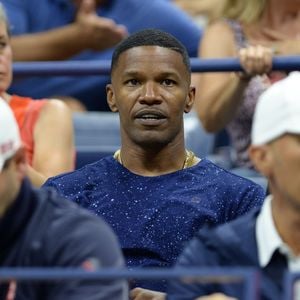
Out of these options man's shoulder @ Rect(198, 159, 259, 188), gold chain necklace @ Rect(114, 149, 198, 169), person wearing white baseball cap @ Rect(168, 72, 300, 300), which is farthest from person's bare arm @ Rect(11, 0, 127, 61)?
person wearing white baseball cap @ Rect(168, 72, 300, 300)

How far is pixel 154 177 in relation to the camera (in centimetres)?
374

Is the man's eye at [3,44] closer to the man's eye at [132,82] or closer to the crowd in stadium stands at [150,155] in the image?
the crowd in stadium stands at [150,155]

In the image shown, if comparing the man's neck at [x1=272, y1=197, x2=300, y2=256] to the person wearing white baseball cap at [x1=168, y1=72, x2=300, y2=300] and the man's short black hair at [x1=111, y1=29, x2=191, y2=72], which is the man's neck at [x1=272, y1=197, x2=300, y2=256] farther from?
the man's short black hair at [x1=111, y1=29, x2=191, y2=72]

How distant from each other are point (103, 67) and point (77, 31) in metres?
1.10

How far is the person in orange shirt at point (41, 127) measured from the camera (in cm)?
431

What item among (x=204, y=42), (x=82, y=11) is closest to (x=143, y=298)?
(x=204, y=42)

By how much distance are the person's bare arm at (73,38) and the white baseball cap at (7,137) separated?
2471 mm

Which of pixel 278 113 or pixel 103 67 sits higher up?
pixel 278 113

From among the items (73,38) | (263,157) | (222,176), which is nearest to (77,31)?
(73,38)

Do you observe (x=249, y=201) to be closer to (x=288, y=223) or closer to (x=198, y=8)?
(x=288, y=223)

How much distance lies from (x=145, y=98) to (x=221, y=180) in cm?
31

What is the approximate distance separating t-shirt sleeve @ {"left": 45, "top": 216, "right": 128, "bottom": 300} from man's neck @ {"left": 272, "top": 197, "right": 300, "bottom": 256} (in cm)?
37

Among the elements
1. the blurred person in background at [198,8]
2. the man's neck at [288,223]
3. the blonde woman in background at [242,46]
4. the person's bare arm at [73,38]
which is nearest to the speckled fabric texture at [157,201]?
the man's neck at [288,223]

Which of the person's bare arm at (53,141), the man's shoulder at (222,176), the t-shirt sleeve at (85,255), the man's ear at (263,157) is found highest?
the man's ear at (263,157)
